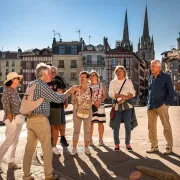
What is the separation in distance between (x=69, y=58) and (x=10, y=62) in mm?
28042

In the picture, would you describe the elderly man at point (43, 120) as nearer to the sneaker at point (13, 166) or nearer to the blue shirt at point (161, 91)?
the sneaker at point (13, 166)

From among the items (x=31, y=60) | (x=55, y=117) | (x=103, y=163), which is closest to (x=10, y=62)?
(x=31, y=60)

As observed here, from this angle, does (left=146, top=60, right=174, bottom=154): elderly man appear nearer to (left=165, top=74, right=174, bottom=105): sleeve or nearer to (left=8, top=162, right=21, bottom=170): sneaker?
(left=165, top=74, right=174, bottom=105): sleeve

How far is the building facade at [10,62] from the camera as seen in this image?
86000mm

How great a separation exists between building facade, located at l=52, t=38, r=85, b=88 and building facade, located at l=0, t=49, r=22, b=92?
82.0ft

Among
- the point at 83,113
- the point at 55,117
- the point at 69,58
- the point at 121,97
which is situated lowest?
the point at 55,117

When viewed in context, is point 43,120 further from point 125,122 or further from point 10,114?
point 125,122

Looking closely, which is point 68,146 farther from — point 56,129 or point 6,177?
point 6,177

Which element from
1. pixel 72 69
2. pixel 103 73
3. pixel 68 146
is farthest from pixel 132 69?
pixel 68 146

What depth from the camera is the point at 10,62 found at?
8625cm

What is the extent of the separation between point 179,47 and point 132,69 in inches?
631

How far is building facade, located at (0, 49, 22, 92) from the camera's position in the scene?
8600 centimetres

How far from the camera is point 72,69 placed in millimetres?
64375

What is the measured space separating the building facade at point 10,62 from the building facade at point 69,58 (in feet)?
82.0
